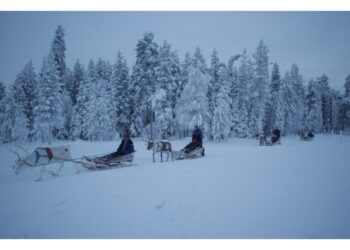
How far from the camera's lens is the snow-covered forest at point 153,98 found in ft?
79.8

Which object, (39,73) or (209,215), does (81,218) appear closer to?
(209,215)

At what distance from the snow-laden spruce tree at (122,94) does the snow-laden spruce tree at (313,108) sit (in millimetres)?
33508

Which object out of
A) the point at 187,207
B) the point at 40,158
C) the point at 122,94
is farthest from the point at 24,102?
the point at 187,207

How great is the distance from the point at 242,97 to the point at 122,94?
18.3 metres

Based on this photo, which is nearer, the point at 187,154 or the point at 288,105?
the point at 187,154

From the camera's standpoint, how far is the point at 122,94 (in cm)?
→ 3166

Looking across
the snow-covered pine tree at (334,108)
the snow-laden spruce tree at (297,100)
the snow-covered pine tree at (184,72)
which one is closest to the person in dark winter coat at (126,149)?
the snow-covered pine tree at (184,72)

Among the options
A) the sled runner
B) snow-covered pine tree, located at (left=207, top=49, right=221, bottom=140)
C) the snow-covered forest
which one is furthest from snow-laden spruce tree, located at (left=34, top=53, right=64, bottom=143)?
snow-covered pine tree, located at (left=207, top=49, right=221, bottom=140)

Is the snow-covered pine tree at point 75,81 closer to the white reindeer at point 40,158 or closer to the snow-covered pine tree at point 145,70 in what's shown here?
the snow-covered pine tree at point 145,70

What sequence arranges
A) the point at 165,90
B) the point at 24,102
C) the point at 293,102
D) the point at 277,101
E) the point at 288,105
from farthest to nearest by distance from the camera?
the point at 293,102, the point at 288,105, the point at 277,101, the point at 165,90, the point at 24,102

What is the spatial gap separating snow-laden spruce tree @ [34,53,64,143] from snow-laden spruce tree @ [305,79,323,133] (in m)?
42.3

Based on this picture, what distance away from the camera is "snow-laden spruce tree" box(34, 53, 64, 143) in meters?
23.5

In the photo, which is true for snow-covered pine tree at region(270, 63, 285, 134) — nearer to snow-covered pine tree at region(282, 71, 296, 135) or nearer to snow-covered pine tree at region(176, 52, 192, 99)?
snow-covered pine tree at region(282, 71, 296, 135)

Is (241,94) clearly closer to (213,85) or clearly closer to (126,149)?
(213,85)
